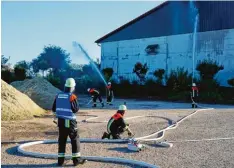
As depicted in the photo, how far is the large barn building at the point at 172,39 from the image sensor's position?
29.4 m

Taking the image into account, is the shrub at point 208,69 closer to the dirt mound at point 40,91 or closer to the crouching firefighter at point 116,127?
the dirt mound at point 40,91

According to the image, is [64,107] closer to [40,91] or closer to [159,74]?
[40,91]

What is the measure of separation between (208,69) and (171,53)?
18.9 ft

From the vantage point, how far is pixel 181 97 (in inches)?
987

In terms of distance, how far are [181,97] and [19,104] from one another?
1402 centimetres

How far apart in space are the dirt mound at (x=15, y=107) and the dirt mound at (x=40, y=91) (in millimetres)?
2638

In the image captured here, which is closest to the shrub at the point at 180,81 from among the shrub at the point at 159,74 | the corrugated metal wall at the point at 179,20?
the shrub at the point at 159,74

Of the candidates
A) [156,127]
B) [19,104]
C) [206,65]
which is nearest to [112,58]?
[206,65]

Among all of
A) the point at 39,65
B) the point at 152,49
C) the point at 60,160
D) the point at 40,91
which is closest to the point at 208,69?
the point at 152,49

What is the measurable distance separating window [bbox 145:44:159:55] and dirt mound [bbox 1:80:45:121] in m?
20.1

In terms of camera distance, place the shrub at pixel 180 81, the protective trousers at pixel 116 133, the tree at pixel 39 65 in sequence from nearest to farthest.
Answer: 1. the protective trousers at pixel 116 133
2. the shrub at pixel 180 81
3. the tree at pixel 39 65

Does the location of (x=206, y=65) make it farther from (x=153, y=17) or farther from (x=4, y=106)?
(x=4, y=106)

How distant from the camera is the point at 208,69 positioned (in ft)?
90.1

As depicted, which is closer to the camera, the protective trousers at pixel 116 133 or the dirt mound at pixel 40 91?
the protective trousers at pixel 116 133
